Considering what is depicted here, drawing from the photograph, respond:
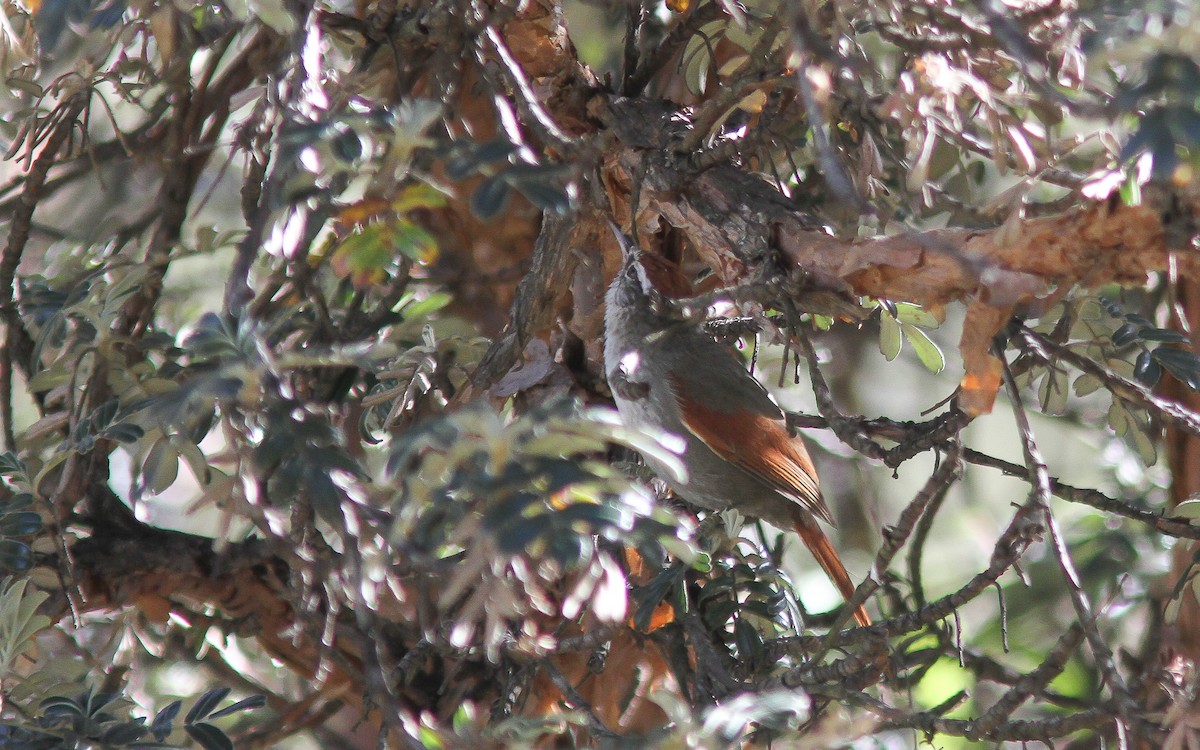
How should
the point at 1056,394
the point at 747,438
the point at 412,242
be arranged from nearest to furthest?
the point at 412,242 → the point at 1056,394 → the point at 747,438

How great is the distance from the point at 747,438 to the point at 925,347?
60 centimetres

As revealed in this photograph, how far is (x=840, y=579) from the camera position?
2.88 metres

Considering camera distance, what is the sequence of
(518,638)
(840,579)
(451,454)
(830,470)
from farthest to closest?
(830,470), (840,579), (518,638), (451,454)

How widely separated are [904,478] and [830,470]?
492 millimetres

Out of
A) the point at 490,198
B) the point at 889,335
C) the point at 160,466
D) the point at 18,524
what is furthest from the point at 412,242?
the point at 889,335

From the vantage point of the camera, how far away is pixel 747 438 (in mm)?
2848

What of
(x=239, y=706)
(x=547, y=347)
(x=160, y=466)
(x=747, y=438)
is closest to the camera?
(x=160, y=466)

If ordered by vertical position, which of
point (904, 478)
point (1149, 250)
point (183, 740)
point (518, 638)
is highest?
point (1149, 250)

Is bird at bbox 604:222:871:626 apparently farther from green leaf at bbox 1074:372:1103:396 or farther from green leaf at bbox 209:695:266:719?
green leaf at bbox 209:695:266:719

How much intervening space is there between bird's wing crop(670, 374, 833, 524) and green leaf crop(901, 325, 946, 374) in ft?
1.77

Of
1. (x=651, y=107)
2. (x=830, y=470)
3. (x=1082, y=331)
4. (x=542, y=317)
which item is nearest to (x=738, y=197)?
(x=651, y=107)

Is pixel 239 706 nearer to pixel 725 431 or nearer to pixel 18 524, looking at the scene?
pixel 18 524

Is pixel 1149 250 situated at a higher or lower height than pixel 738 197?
higher

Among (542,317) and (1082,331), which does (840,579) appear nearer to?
(1082,331)
